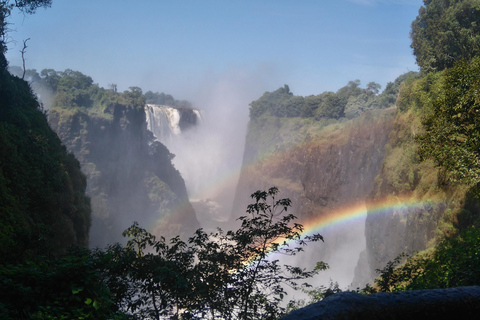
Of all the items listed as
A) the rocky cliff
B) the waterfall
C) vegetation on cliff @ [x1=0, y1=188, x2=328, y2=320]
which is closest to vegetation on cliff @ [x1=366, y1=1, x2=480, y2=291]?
vegetation on cliff @ [x1=0, y1=188, x2=328, y2=320]

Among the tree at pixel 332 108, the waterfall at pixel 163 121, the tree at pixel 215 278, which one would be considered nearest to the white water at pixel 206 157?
the waterfall at pixel 163 121

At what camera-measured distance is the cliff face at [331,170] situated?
42.3m

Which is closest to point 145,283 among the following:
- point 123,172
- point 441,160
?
point 441,160

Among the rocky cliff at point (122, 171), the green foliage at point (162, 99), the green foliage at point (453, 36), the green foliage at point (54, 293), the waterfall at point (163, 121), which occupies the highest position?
the green foliage at point (162, 99)

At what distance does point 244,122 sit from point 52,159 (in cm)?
8584

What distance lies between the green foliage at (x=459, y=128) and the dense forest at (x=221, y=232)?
3 cm

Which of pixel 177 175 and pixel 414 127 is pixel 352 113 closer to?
pixel 177 175

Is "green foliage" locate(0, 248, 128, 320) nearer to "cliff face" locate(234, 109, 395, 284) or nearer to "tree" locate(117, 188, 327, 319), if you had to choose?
"tree" locate(117, 188, 327, 319)

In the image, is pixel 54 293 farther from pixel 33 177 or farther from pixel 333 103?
pixel 333 103

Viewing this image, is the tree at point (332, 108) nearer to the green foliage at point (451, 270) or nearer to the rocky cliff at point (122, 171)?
the rocky cliff at point (122, 171)

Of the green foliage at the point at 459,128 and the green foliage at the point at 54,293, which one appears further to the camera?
the green foliage at the point at 459,128

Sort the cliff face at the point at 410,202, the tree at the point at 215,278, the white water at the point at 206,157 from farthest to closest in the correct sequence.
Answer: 1. the white water at the point at 206,157
2. the cliff face at the point at 410,202
3. the tree at the point at 215,278

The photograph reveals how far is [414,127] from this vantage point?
24.5m

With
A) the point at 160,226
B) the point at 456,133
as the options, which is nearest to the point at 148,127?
the point at 160,226
